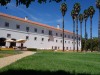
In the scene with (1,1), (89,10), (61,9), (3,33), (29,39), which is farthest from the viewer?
(89,10)

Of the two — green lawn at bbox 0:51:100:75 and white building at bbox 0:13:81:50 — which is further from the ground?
white building at bbox 0:13:81:50

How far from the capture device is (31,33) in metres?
70.6

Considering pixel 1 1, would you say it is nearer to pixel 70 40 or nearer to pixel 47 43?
pixel 47 43

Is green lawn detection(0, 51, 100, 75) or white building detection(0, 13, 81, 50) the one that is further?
white building detection(0, 13, 81, 50)

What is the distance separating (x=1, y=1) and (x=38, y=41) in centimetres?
6347

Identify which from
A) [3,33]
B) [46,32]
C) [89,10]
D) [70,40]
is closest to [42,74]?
[3,33]

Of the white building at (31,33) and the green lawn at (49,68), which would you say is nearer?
the green lawn at (49,68)

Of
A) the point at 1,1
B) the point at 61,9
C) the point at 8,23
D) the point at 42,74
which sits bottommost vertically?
the point at 42,74

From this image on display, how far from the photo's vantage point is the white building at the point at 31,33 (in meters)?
60.9

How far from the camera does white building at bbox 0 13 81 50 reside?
6091cm

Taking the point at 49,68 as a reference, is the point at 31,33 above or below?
above

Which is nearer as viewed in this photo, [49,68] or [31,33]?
[49,68]

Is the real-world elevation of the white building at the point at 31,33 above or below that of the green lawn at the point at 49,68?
above

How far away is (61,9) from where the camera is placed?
77.4 m
